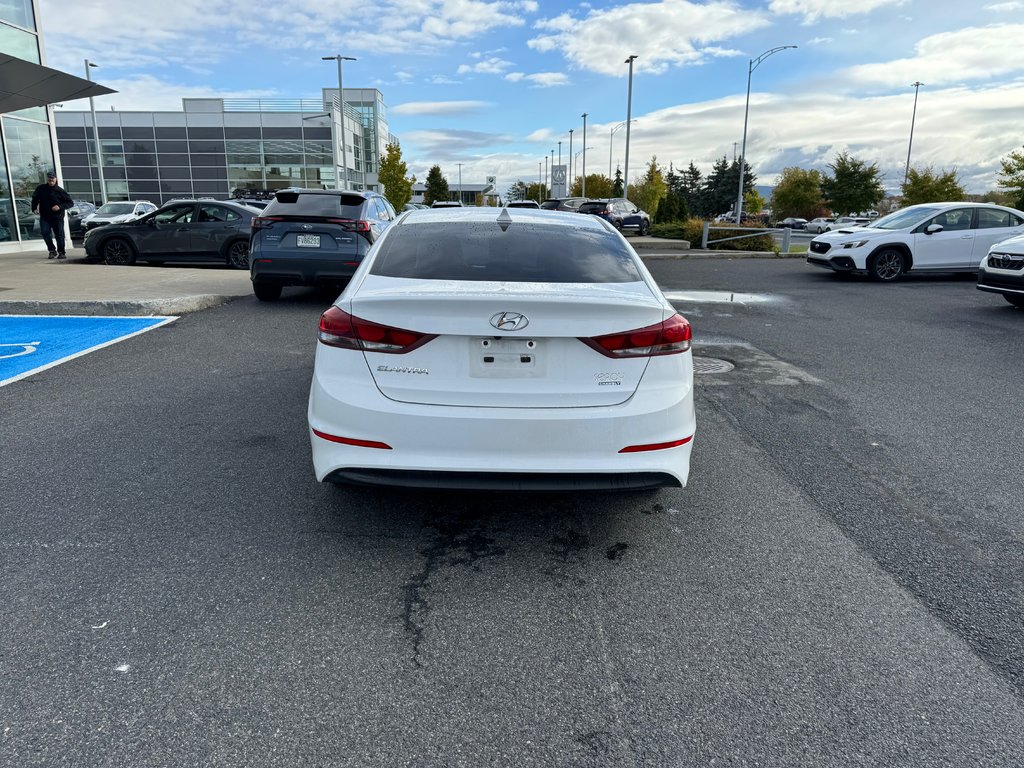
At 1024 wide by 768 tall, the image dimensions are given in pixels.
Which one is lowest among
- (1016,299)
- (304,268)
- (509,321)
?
(1016,299)

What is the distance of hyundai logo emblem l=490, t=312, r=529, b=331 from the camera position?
332 cm

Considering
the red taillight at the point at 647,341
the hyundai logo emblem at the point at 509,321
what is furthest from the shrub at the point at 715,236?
the hyundai logo emblem at the point at 509,321

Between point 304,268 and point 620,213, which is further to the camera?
point 620,213

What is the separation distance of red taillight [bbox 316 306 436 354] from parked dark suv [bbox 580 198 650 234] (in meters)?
29.5

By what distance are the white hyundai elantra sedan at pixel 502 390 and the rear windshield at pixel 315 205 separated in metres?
7.63

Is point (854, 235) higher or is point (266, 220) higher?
point (266, 220)

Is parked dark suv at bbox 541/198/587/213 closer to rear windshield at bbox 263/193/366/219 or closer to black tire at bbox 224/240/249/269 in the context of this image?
black tire at bbox 224/240/249/269

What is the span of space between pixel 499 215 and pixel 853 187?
237 feet

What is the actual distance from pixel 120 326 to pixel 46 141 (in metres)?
14.6

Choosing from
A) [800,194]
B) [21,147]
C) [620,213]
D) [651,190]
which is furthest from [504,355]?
[800,194]

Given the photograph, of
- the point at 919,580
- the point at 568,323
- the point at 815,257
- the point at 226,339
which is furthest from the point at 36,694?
the point at 815,257

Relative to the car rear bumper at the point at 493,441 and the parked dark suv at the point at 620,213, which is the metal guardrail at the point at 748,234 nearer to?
the parked dark suv at the point at 620,213

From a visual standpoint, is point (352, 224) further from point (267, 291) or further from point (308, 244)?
point (267, 291)

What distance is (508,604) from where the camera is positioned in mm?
3170
